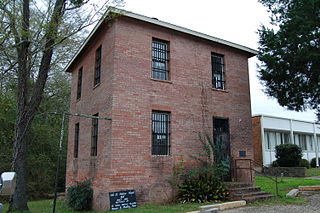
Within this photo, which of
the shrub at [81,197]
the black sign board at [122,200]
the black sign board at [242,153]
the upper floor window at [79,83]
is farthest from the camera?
the upper floor window at [79,83]

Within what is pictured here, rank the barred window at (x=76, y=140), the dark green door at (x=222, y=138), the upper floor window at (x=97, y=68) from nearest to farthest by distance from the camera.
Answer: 1. the dark green door at (x=222, y=138)
2. the upper floor window at (x=97, y=68)
3. the barred window at (x=76, y=140)

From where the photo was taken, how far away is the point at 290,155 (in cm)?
2134

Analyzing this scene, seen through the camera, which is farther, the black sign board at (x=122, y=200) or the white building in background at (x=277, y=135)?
the white building in background at (x=277, y=135)

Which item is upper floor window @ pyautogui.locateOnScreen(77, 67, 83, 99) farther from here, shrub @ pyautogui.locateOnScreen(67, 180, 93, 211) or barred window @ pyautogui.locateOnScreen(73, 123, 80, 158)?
shrub @ pyautogui.locateOnScreen(67, 180, 93, 211)

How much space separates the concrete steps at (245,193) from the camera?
10.8 metres

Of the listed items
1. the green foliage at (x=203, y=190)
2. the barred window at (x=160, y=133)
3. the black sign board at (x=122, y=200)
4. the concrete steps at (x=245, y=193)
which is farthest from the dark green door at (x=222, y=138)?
the black sign board at (x=122, y=200)

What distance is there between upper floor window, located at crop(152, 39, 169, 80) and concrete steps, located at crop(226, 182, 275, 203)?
17.0 ft

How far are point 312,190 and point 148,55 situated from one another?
9.25 metres

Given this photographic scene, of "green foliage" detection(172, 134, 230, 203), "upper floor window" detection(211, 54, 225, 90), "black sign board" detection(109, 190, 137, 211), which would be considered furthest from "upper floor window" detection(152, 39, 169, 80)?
"black sign board" detection(109, 190, 137, 211)

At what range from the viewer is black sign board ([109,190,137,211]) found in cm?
981

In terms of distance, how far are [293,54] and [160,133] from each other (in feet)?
21.4

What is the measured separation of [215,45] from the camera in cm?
1398

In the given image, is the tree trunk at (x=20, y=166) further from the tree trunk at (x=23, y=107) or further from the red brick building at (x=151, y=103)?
the red brick building at (x=151, y=103)

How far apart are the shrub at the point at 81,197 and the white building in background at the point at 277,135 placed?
1741 cm
